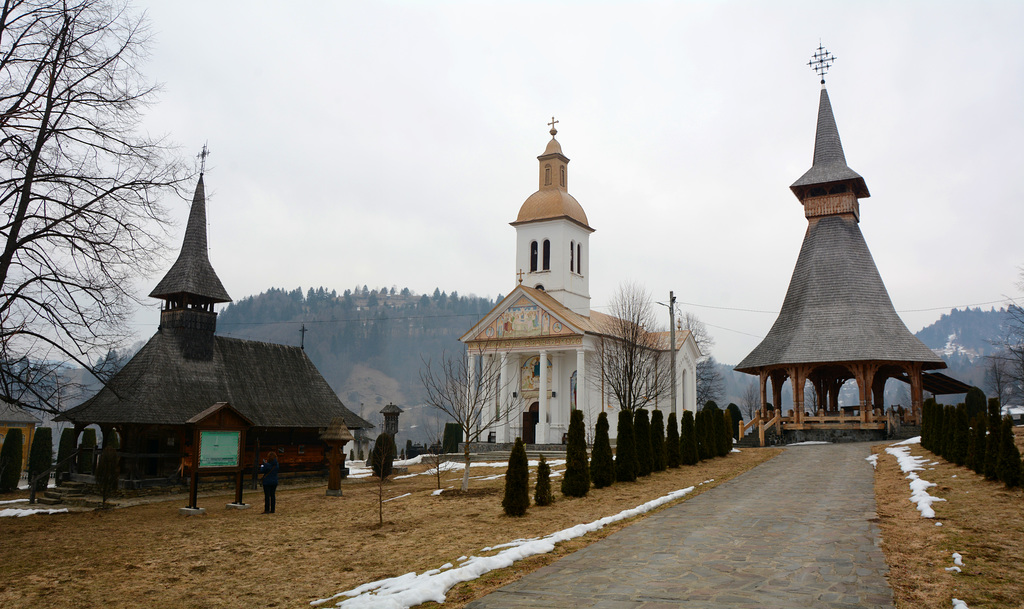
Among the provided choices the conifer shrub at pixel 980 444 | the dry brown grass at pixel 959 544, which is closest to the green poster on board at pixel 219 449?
the dry brown grass at pixel 959 544

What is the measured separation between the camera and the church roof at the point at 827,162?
115 feet

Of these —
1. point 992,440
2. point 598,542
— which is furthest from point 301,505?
point 992,440

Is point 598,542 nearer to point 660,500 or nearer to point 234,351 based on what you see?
point 660,500

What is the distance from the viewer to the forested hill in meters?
172

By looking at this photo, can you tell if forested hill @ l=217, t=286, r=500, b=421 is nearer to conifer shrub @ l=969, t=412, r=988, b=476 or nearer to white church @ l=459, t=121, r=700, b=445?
white church @ l=459, t=121, r=700, b=445

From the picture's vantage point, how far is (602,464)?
17094 mm

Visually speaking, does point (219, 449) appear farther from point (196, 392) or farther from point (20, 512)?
point (196, 392)

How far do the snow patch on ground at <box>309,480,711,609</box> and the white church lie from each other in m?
23.9

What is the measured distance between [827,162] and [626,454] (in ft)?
82.3

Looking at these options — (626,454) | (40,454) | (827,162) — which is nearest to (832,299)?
(827,162)

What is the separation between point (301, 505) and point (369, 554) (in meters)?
8.78

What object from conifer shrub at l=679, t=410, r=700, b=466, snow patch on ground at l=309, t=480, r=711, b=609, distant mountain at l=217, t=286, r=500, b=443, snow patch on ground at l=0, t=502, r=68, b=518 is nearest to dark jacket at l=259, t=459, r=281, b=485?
snow patch on ground at l=0, t=502, r=68, b=518

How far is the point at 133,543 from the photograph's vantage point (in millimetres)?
12742

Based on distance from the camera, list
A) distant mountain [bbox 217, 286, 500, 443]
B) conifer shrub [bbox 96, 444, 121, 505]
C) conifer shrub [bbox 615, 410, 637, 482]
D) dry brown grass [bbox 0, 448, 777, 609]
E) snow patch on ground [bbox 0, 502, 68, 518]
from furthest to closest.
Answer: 1. distant mountain [bbox 217, 286, 500, 443]
2. conifer shrub [bbox 96, 444, 121, 505]
3. snow patch on ground [bbox 0, 502, 68, 518]
4. conifer shrub [bbox 615, 410, 637, 482]
5. dry brown grass [bbox 0, 448, 777, 609]
